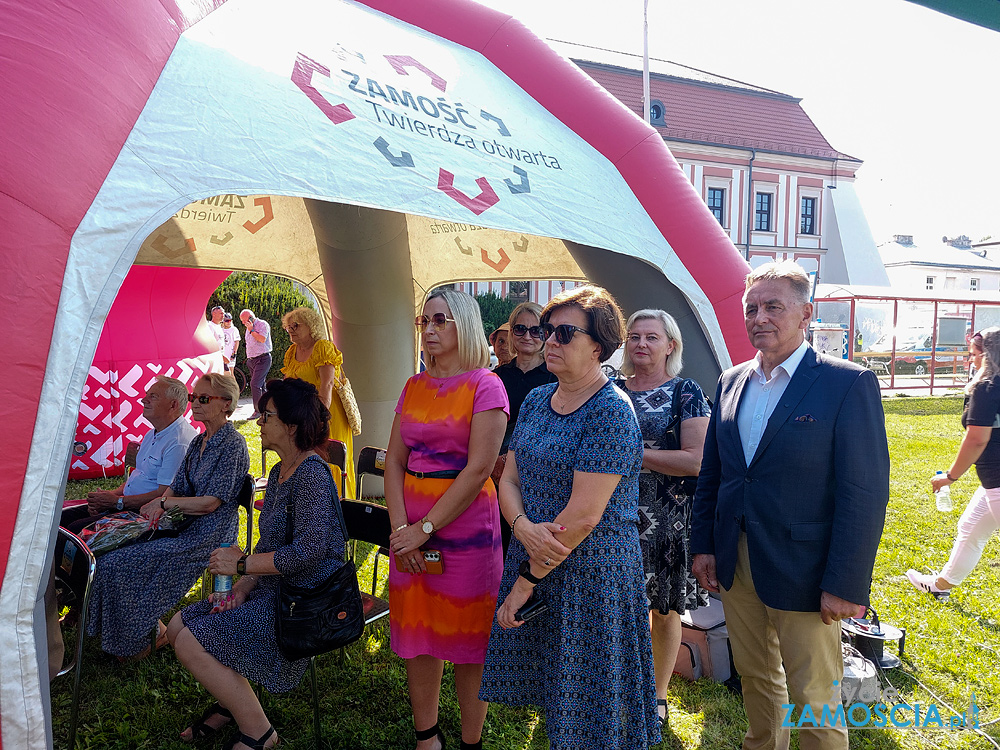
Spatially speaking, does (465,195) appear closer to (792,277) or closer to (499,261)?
(792,277)

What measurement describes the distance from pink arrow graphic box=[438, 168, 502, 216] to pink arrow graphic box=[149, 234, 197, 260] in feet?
14.2

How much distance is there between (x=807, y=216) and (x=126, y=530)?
119 ft

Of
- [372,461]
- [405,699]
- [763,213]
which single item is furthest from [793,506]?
[763,213]

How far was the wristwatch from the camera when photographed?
2252 millimetres

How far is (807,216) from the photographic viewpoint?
3422 cm

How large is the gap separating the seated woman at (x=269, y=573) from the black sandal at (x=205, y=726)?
0.76ft

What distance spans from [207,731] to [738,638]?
7.69 ft

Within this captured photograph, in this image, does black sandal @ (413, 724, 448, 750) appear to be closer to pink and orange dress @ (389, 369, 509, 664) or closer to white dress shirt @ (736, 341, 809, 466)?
pink and orange dress @ (389, 369, 509, 664)

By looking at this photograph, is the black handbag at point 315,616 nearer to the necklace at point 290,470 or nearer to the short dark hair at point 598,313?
the necklace at point 290,470

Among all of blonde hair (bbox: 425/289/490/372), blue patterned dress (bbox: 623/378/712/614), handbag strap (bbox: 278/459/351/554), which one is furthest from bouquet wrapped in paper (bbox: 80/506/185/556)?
blue patterned dress (bbox: 623/378/712/614)

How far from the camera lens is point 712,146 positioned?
30609 millimetres

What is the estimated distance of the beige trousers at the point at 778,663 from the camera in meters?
2.28

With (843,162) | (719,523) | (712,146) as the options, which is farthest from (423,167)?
(843,162)

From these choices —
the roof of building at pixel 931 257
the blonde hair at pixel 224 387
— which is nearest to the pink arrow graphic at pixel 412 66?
the blonde hair at pixel 224 387
